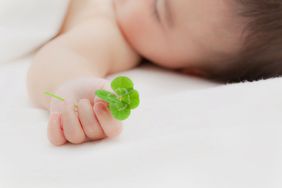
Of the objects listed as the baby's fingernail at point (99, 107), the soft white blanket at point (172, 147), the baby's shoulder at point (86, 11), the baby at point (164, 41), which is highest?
the baby's shoulder at point (86, 11)

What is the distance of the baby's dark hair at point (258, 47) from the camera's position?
126 centimetres

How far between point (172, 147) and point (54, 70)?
49 centimetres

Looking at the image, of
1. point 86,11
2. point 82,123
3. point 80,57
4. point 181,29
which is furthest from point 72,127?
point 86,11

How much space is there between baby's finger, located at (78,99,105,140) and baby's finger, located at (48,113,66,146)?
4 centimetres

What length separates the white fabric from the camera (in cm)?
136

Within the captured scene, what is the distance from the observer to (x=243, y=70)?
1.42 metres

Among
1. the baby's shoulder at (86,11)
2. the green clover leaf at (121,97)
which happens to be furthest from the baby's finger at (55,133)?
the baby's shoulder at (86,11)

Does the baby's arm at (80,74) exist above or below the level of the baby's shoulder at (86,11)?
below

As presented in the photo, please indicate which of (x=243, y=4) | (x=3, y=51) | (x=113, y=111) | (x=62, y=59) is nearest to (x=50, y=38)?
(x=3, y=51)

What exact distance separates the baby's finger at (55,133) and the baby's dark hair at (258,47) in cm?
68

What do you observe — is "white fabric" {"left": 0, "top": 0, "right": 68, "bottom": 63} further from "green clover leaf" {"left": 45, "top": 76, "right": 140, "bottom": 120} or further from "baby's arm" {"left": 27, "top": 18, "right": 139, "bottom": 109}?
"green clover leaf" {"left": 45, "top": 76, "right": 140, "bottom": 120}

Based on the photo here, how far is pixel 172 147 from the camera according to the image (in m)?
0.78

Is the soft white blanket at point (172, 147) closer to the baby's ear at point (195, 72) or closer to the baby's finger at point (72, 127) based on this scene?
the baby's finger at point (72, 127)

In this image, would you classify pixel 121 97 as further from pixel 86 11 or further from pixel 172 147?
pixel 86 11
